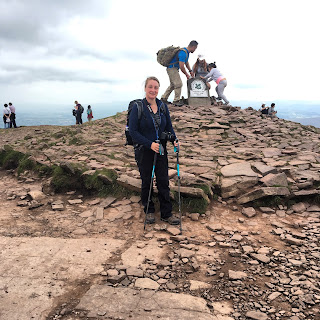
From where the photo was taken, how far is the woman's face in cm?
576

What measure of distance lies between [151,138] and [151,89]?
110 cm

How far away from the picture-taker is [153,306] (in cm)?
357

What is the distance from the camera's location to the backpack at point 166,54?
675 inches

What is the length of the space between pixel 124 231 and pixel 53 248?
1.58m

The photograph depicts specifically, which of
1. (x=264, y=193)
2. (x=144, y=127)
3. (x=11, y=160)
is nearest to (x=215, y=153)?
(x=264, y=193)

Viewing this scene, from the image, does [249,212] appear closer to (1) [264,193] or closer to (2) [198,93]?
(1) [264,193]

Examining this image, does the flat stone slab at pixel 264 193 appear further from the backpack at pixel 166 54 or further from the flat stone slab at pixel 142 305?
the backpack at pixel 166 54

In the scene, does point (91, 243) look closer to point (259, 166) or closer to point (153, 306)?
point (153, 306)

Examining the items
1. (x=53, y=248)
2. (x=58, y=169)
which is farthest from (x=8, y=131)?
(x=53, y=248)

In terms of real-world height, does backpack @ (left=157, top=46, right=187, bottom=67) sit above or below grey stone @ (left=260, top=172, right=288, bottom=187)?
above

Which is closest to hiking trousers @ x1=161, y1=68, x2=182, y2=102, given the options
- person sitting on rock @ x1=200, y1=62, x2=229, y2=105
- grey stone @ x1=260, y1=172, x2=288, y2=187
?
person sitting on rock @ x1=200, y1=62, x2=229, y2=105

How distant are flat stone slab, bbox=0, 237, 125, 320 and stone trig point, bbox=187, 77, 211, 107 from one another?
1632 centimetres

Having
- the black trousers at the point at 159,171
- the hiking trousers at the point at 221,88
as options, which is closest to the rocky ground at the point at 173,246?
the black trousers at the point at 159,171

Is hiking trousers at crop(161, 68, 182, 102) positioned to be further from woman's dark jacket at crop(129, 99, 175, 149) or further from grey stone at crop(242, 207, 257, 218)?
grey stone at crop(242, 207, 257, 218)
